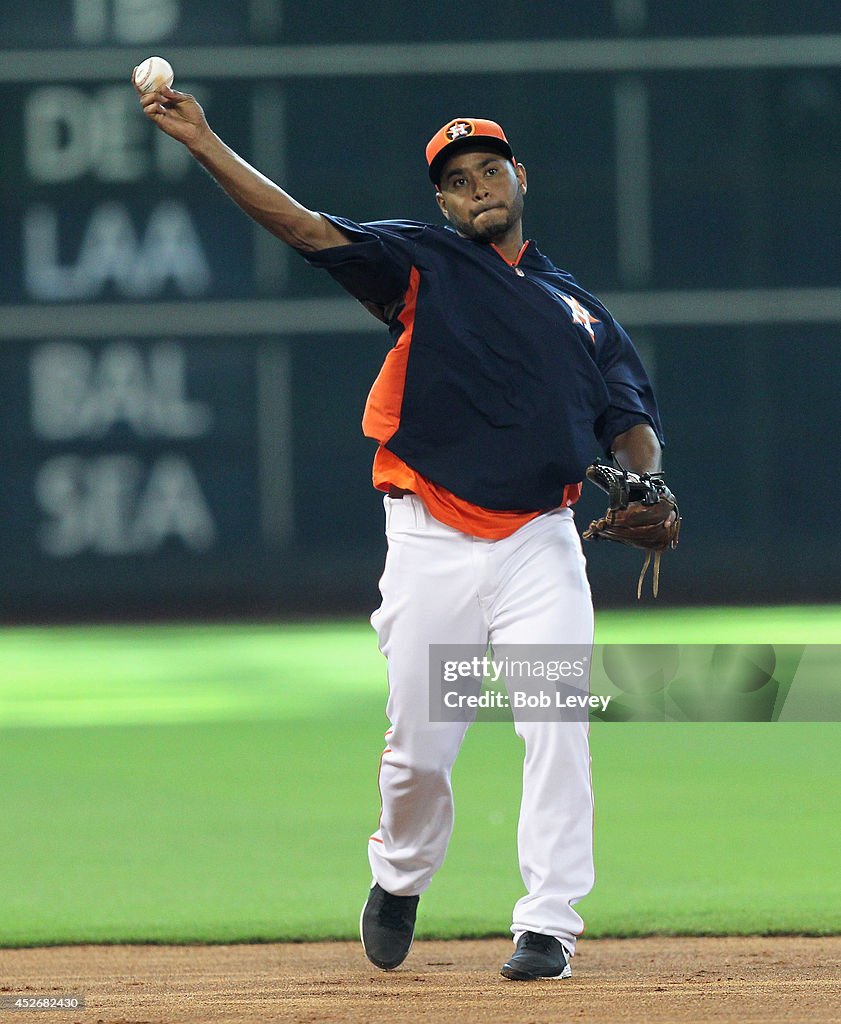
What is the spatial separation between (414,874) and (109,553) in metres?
12.7

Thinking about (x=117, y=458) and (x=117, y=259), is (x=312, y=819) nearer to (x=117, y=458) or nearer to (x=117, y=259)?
(x=117, y=458)

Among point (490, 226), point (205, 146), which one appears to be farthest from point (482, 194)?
point (205, 146)

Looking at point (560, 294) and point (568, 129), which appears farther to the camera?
point (568, 129)

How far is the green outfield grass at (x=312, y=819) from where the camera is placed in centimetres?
535

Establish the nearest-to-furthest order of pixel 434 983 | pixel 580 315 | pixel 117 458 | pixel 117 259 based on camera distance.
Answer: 1. pixel 434 983
2. pixel 580 315
3. pixel 117 458
4. pixel 117 259

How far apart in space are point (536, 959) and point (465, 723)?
598mm

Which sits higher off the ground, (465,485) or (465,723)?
(465,485)

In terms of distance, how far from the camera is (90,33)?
1705 cm

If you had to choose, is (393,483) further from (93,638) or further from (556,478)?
(93,638)

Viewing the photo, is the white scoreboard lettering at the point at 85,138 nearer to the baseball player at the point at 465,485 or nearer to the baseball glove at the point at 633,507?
the baseball player at the point at 465,485

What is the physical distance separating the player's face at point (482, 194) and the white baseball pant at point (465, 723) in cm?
72

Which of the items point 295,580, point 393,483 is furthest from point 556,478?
point 295,580

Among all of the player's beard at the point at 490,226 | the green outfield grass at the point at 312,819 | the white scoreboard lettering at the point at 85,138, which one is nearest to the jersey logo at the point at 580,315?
the player's beard at the point at 490,226

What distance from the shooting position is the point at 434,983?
418 centimetres
